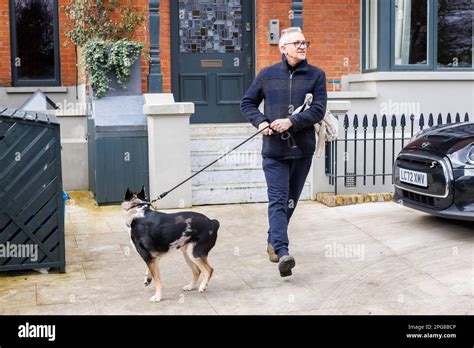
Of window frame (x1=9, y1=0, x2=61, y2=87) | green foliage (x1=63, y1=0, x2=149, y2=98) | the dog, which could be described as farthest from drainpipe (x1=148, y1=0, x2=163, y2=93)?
the dog

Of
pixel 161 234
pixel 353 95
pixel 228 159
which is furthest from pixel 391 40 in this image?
pixel 161 234

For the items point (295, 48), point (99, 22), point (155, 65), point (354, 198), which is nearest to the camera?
point (295, 48)

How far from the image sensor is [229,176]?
389 inches

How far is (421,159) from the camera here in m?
7.70

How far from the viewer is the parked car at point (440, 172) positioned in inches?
284

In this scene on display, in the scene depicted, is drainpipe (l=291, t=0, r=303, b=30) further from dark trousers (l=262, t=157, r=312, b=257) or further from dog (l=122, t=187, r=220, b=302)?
dog (l=122, t=187, r=220, b=302)

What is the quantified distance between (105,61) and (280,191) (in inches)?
191

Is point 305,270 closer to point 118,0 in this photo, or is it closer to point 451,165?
point 451,165

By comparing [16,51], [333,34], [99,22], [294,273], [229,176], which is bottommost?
[294,273]

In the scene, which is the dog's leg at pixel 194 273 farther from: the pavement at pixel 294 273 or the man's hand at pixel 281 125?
the man's hand at pixel 281 125

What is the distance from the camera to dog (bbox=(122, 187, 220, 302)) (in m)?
5.51

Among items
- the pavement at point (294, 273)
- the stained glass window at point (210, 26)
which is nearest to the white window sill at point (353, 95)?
the stained glass window at point (210, 26)

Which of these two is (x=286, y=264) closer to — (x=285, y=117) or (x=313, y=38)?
(x=285, y=117)

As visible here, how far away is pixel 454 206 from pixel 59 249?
3.95 meters
